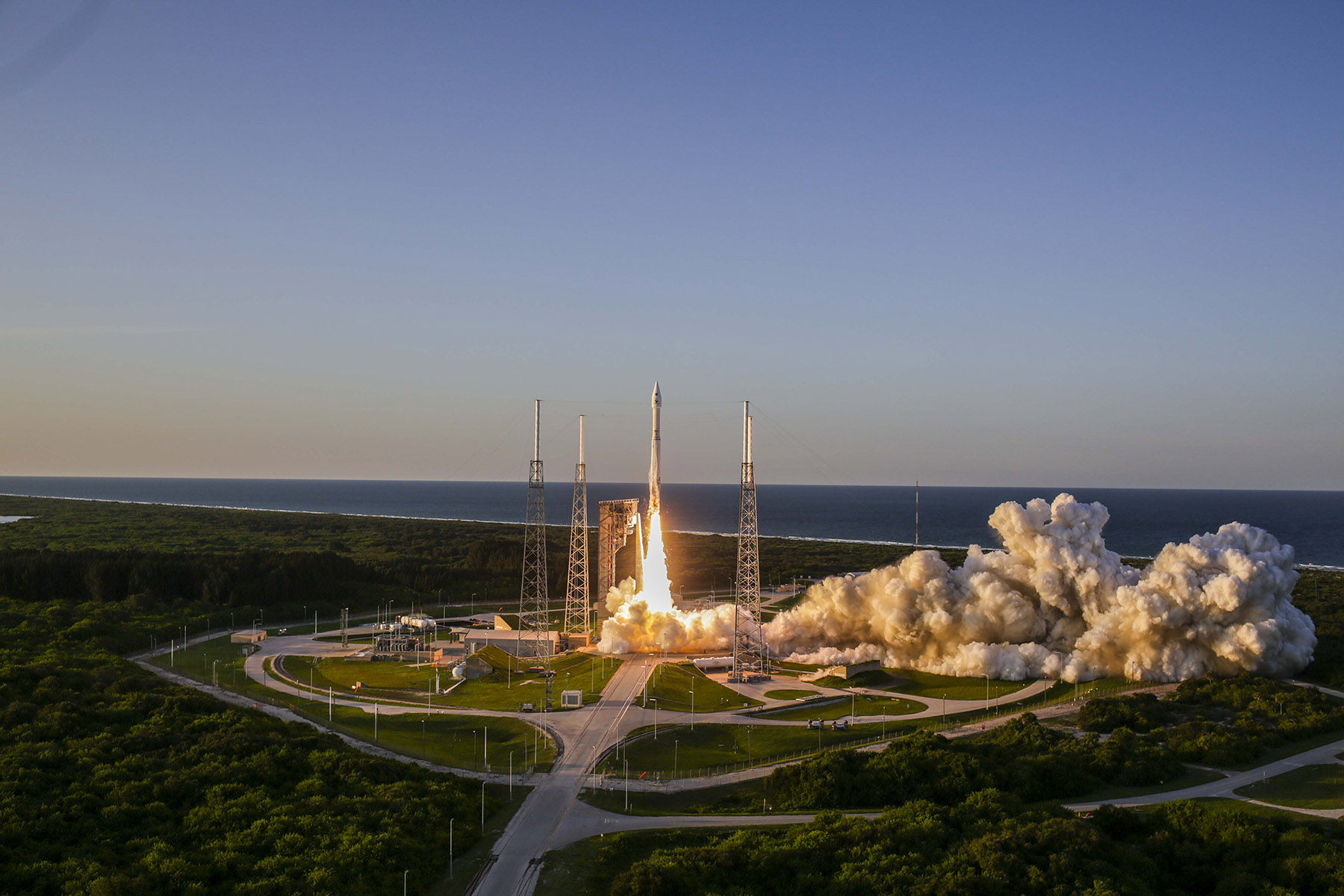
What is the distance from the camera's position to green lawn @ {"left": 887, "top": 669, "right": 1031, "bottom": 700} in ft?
209

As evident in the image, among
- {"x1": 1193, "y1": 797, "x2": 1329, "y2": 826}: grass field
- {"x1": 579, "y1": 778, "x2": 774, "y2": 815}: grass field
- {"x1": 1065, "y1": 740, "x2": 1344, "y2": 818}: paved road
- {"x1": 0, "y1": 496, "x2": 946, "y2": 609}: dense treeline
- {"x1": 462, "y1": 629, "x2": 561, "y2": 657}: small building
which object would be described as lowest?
{"x1": 579, "y1": 778, "x2": 774, "y2": 815}: grass field

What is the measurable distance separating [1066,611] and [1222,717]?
50.1ft

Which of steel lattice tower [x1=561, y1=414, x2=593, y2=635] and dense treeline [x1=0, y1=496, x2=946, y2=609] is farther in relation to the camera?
dense treeline [x1=0, y1=496, x2=946, y2=609]

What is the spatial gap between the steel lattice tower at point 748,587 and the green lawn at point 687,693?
309 cm

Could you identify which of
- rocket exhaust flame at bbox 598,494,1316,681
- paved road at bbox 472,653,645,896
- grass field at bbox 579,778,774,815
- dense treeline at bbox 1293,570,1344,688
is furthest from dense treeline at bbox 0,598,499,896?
dense treeline at bbox 1293,570,1344,688

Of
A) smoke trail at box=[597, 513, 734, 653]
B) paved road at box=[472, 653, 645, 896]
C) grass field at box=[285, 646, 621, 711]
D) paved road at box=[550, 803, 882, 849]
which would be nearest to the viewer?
paved road at box=[472, 653, 645, 896]

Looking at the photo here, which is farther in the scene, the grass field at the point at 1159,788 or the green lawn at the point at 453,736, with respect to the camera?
the green lawn at the point at 453,736

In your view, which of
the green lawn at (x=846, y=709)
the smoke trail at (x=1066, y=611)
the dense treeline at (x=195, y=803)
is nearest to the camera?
the dense treeline at (x=195, y=803)

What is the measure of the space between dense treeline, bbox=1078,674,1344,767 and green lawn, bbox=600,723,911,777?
12993mm

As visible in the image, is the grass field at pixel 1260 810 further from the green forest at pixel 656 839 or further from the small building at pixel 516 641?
the small building at pixel 516 641

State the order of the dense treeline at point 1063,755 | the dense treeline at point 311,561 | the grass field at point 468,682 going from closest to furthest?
the dense treeline at point 1063,755
the grass field at point 468,682
the dense treeline at point 311,561

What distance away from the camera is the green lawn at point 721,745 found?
161ft

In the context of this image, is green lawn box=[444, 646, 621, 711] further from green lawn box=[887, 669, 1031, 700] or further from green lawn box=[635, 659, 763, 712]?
green lawn box=[887, 669, 1031, 700]

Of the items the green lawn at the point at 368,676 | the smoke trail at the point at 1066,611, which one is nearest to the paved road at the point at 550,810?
the green lawn at the point at 368,676
